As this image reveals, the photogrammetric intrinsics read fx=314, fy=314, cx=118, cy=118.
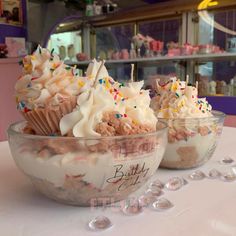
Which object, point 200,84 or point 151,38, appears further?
point 151,38

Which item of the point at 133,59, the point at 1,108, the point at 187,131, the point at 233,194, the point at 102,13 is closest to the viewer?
the point at 233,194

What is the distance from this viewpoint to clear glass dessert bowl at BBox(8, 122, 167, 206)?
490 millimetres

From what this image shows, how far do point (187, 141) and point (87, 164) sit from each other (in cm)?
32

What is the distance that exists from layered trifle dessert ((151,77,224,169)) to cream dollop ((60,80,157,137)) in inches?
5.4

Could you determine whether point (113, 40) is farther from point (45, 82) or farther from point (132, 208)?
point (132, 208)

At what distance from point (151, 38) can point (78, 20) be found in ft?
3.32

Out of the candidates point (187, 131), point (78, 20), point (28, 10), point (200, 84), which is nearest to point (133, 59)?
point (200, 84)

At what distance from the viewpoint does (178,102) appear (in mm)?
778

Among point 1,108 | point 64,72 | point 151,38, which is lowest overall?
point 1,108

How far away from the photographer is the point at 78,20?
3.77m

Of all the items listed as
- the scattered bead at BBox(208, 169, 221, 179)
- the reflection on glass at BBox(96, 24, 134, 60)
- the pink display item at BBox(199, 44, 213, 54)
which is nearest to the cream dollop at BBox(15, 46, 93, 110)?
the scattered bead at BBox(208, 169, 221, 179)

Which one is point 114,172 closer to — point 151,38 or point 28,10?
point 151,38

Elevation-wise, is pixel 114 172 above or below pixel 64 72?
below

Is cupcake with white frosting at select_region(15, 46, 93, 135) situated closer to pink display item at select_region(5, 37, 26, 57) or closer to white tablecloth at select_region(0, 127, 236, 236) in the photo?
white tablecloth at select_region(0, 127, 236, 236)
